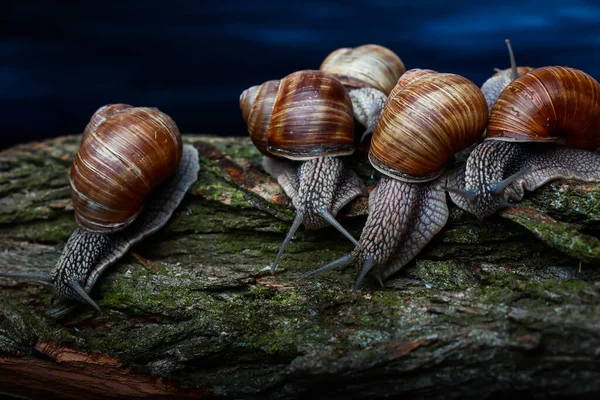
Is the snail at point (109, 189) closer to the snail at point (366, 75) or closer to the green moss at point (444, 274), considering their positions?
the snail at point (366, 75)

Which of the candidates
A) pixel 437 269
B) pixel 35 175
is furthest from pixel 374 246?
pixel 35 175

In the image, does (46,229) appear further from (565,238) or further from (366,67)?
(565,238)

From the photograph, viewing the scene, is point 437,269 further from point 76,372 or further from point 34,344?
point 34,344

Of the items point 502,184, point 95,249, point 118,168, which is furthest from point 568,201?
point 95,249

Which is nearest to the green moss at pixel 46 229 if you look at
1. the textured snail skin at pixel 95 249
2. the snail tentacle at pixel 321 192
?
the textured snail skin at pixel 95 249

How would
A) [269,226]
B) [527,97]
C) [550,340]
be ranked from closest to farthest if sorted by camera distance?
[550,340] < [527,97] < [269,226]

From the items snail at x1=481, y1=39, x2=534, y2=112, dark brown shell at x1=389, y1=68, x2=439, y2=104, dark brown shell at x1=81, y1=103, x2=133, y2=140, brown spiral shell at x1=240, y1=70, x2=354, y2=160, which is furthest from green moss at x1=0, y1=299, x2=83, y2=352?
snail at x1=481, y1=39, x2=534, y2=112
